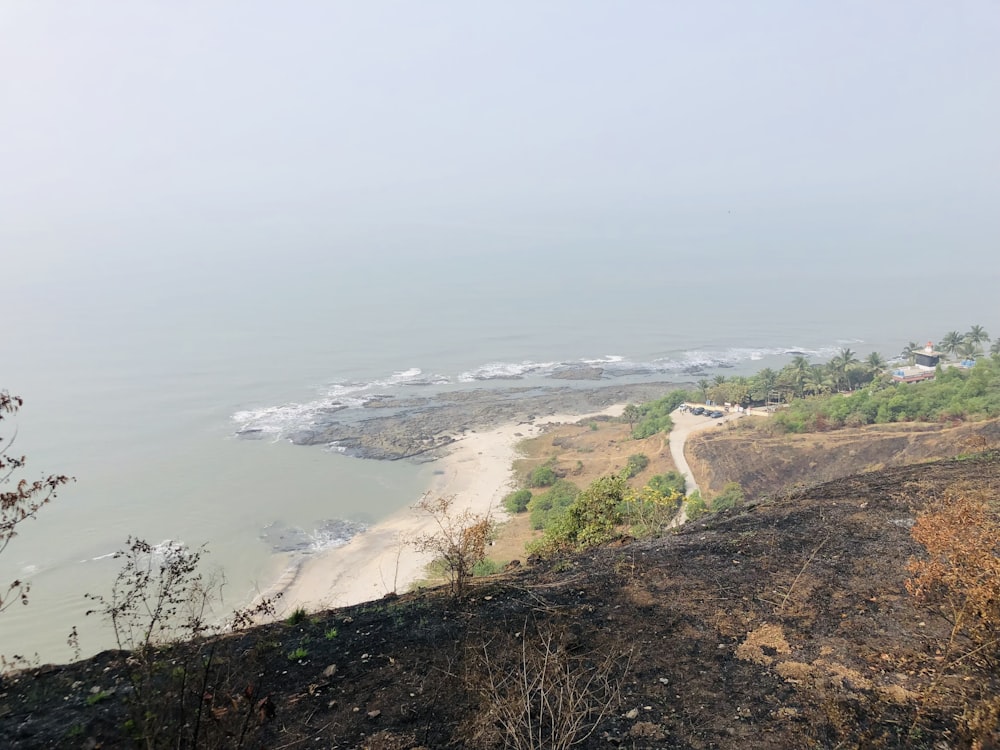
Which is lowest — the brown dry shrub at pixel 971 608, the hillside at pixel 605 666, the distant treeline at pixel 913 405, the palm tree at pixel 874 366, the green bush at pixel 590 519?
the palm tree at pixel 874 366

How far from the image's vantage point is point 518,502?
33.2m

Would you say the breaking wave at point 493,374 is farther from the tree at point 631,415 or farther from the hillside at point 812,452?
the hillside at point 812,452

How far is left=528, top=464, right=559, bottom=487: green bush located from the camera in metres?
35.8

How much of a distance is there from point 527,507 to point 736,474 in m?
12.1

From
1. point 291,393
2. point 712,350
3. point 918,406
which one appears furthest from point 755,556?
point 712,350

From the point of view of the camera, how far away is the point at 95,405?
53781 mm

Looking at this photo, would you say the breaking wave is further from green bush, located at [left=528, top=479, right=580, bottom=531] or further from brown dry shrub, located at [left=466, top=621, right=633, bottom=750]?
brown dry shrub, located at [left=466, top=621, right=633, bottom=750]

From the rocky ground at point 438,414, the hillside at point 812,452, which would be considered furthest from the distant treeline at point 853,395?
the rocky ground at point 438,414

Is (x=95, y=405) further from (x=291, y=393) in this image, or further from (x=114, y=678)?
(x=114, y=678)

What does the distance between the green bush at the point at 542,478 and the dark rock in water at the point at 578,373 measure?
29714mm

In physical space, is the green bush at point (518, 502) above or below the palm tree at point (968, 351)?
below

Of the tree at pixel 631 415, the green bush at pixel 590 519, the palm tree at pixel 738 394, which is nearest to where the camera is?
the green bush at pixel 590 519

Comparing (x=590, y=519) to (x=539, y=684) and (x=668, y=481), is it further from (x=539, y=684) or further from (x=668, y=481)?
(x=668, y=481)

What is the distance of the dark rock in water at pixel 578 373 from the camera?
2596 inches
